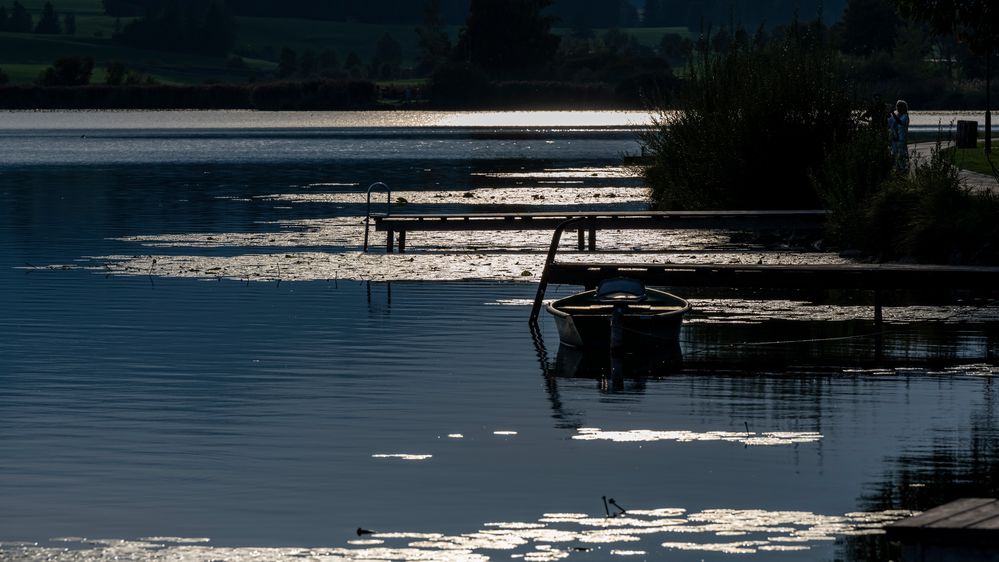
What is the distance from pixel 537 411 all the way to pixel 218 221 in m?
38.5

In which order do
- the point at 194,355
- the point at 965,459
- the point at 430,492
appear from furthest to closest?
the point at 194,355, the point at 965,459, the point at 430,492

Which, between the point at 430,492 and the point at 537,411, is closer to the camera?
the point at 430,492

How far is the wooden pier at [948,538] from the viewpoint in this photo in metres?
12.2

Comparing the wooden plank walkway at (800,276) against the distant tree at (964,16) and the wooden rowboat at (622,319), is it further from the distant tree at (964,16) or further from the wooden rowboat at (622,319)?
the distant tree at (964,16)

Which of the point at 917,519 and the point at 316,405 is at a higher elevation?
the point at 917,519

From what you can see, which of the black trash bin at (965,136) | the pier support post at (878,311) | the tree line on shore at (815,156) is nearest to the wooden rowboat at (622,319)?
the pier support post at (878,311)

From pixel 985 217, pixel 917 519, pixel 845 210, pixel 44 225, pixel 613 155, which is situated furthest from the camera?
pixel 613 155

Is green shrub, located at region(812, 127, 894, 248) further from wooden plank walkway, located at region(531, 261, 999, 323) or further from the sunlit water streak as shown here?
the sunlit water streak

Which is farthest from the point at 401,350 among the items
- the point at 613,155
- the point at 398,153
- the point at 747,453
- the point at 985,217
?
the point at 398,153

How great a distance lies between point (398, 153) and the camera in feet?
440

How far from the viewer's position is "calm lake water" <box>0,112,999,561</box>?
54.1 feet

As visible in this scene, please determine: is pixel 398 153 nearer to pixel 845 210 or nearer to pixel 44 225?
pixel 44 225

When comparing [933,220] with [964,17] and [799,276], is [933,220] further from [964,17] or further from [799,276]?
[799,276]

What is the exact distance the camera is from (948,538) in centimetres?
1232
